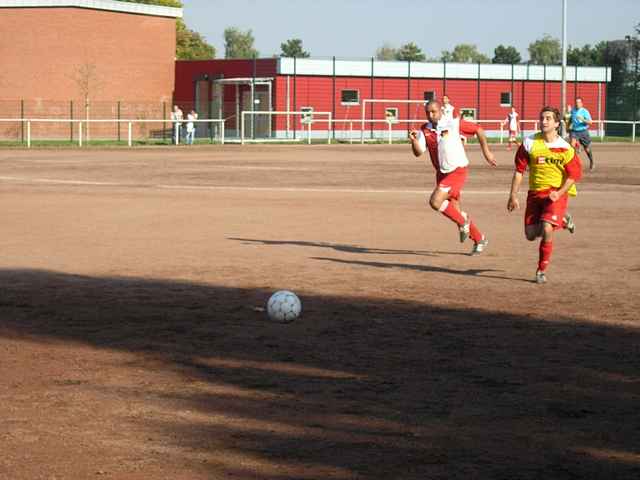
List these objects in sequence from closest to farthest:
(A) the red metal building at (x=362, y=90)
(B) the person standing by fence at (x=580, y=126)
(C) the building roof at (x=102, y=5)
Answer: (B) the person standing by fence at (x=580, y=126) → (C) the building roof at (x=102, y=5) → (A) the red metal building at (x=362, y=90)

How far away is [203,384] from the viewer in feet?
23.8

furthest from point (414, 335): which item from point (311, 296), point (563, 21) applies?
point (563, 21)

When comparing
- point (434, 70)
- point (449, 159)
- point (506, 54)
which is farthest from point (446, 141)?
A: point (506, 54)

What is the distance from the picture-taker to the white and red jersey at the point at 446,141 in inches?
558

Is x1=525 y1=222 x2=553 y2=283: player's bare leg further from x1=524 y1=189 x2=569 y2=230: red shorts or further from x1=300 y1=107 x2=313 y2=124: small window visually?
x1=300 y1=107 x2=313 y2=124: small window

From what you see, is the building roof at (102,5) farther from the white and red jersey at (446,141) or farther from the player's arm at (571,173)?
the player's arm at (571,173)

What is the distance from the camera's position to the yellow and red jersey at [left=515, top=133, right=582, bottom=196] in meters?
12.0

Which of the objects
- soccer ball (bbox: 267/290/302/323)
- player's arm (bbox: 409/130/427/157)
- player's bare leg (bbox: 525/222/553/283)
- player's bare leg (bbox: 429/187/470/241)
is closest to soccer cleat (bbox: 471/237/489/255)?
player's bare leg (bbox: 429/187/470/241)

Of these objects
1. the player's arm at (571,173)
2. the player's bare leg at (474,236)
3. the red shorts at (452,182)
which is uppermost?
the player's arm at (571,173)

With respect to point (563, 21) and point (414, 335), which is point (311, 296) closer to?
point (414, 335)

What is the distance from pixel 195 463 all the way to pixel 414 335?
3.66 metres

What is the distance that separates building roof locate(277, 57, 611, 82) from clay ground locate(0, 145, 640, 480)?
47995 millimetres

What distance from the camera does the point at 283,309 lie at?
31.0 ft

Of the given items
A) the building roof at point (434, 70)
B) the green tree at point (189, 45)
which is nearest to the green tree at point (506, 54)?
the green tree at point (189, 45)
